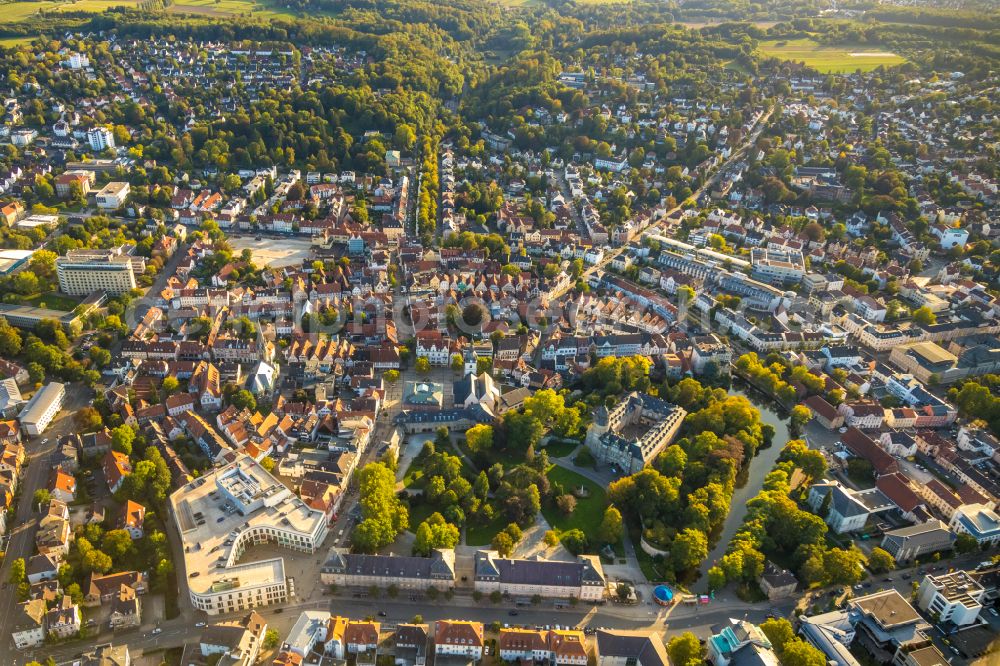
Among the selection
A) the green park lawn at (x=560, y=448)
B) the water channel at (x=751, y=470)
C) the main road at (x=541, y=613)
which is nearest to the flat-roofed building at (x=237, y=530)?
the main road at (x=541, y=613)

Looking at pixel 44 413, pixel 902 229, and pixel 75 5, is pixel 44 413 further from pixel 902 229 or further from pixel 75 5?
pixel 75 5

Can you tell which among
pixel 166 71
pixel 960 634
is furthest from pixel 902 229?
pixel 166 71

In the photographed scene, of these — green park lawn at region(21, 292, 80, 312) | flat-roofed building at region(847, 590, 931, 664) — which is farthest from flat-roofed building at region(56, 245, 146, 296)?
flat-roofed building at region(847, 590, 931, 664)

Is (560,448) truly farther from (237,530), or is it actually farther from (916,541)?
(916,541)

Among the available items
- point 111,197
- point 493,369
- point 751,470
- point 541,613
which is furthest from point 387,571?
point 111,197

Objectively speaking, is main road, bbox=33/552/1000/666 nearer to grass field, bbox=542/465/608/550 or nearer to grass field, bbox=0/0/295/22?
grass field, bbox=542/465/608/550

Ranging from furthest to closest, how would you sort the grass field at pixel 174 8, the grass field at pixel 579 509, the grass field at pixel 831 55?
the grass field at pixel 174 8
the grass field at pixel 831 55
the grass field at pixel 579 509

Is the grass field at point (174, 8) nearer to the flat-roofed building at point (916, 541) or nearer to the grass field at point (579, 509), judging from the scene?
the grass field at point (579, 509)

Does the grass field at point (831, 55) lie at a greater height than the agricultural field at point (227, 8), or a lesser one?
lesser
